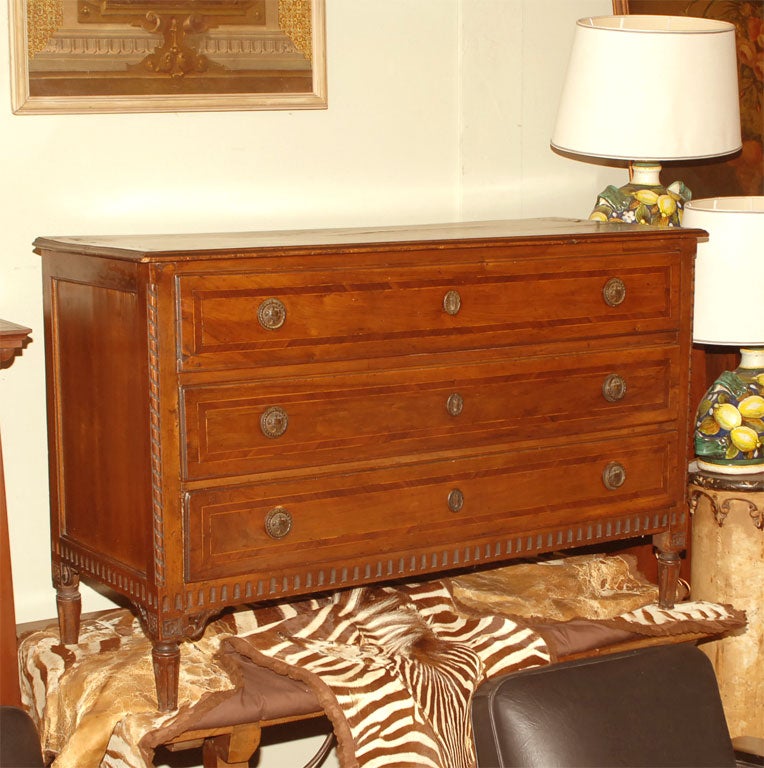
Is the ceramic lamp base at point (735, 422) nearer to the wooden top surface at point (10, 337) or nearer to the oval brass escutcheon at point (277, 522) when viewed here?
the oval brass escutcheon at point (277, 522)

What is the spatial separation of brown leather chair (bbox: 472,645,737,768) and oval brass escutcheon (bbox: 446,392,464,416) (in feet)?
2.92

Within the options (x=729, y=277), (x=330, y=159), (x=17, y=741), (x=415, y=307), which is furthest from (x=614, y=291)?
(x=17, y=741)

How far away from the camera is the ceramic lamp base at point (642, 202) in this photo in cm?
351

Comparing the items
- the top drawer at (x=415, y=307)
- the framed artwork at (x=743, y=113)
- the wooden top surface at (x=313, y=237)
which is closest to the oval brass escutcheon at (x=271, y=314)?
the top drawer at (x=415, y=307)

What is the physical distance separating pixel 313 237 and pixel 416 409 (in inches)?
18.8

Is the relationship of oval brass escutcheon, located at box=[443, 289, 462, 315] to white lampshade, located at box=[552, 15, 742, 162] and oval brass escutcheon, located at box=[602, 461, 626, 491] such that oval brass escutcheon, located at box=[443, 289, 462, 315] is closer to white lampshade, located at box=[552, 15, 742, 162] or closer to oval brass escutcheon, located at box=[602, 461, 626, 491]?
oval brass escutcheon, located at box=[602, 461, 626, 491]

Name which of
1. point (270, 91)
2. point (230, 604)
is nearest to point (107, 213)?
point (270, 91)

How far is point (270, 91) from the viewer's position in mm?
3293

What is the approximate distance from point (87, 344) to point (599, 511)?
129cm

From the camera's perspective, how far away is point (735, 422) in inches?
133

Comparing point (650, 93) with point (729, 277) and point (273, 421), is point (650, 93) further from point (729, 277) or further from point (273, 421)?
point (273, 421)

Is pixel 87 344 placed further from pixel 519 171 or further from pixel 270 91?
pixel 519 171

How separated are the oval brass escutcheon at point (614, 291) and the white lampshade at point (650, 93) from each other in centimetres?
49

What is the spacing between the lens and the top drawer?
255 cm
